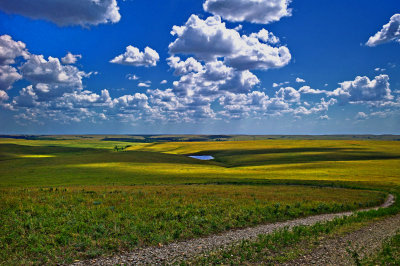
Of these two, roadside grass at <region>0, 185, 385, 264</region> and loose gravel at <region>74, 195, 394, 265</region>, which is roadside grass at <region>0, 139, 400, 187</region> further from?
loose gravel at <region>74, 195, 394, 265</region>

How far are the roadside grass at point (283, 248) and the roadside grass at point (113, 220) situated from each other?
3.57 m

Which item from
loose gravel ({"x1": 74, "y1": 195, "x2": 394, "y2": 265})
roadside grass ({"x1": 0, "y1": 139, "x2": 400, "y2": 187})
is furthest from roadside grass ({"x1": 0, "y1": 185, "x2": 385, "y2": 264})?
roadside grass ({"x1": 0, "y1": 139, "x2": 400, "y2": 187})

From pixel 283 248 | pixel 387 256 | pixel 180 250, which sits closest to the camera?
pixel 387 256

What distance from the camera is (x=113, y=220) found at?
1909 centimetres

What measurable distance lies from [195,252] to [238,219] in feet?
23.4

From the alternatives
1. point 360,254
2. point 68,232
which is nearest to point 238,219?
point 360,254

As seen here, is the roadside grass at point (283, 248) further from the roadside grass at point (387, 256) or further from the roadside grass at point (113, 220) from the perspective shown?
the roadside grass at point (113, 220)

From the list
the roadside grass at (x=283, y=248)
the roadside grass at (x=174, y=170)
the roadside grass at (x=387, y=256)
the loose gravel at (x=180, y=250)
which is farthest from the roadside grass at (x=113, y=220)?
the roadside grass at (x=174, y=170)

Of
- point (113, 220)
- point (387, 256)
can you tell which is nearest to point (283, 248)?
point (387, 256)

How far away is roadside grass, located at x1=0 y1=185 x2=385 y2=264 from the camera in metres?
14.6

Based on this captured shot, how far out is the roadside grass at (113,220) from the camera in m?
14.6

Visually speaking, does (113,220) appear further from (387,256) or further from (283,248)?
(387,256)

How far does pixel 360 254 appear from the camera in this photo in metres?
13.7

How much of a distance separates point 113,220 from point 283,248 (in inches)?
442
